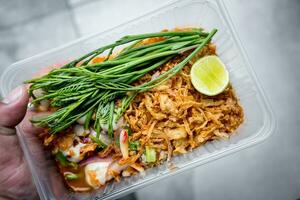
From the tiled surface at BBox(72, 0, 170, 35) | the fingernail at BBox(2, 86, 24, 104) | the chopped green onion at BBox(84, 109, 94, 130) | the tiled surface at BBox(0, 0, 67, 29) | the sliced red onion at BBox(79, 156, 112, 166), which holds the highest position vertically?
the tiled surface at BBox(0, 0, 67, 29)

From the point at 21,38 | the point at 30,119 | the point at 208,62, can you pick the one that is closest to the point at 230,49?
the point at 208,62

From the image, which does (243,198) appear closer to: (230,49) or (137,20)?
(230,49)

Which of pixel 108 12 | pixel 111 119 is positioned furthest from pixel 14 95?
pixel 108 12

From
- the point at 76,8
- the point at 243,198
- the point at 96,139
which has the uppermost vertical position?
the point at 76,8

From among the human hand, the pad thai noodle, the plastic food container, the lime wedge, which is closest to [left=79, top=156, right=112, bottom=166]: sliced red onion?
the pad thai noodle

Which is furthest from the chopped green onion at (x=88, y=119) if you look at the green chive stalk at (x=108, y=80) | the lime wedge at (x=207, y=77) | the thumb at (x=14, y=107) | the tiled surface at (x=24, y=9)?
the tiled surface at (x=24, y=9)

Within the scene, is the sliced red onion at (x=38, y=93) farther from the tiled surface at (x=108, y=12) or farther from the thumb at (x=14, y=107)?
the tiled surface at (x=108, y=12)

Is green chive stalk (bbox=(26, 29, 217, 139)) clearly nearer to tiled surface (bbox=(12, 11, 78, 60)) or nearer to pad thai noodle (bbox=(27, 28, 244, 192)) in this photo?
pad thai noodle (bbox=(27, 28, 244, 192))
